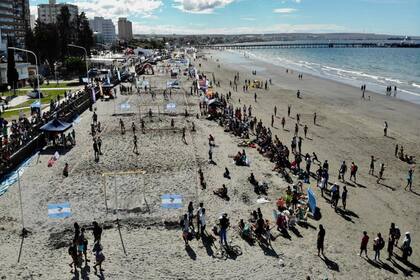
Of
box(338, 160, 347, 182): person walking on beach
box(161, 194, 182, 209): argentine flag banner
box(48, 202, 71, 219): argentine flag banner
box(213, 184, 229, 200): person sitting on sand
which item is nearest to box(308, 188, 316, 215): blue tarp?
box(213, 184, 229, 200): person sitting on sand

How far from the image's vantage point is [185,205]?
19.4 meters

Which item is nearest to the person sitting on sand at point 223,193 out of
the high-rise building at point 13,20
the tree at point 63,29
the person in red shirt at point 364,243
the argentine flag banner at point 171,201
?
the argentine flag banner at point 171,201

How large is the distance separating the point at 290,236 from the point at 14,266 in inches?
398

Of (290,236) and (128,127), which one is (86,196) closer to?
(290,236)

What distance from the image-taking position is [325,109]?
149 feet

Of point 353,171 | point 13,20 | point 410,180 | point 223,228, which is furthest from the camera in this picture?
point 13,20

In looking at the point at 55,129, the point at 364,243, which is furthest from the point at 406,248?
the point at 55,129

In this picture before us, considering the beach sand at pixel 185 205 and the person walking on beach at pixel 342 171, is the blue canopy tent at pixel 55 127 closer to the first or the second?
the beach sand at pixel 185 205

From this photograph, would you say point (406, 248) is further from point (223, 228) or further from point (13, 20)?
point (13, 20)

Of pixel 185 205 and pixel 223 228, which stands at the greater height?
pixel 223 228

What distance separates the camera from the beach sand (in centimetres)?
1456

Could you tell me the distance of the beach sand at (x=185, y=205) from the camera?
1456cm

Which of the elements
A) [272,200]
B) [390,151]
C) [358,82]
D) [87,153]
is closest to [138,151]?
[87,153]

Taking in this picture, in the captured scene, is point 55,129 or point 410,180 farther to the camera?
point 55,129
